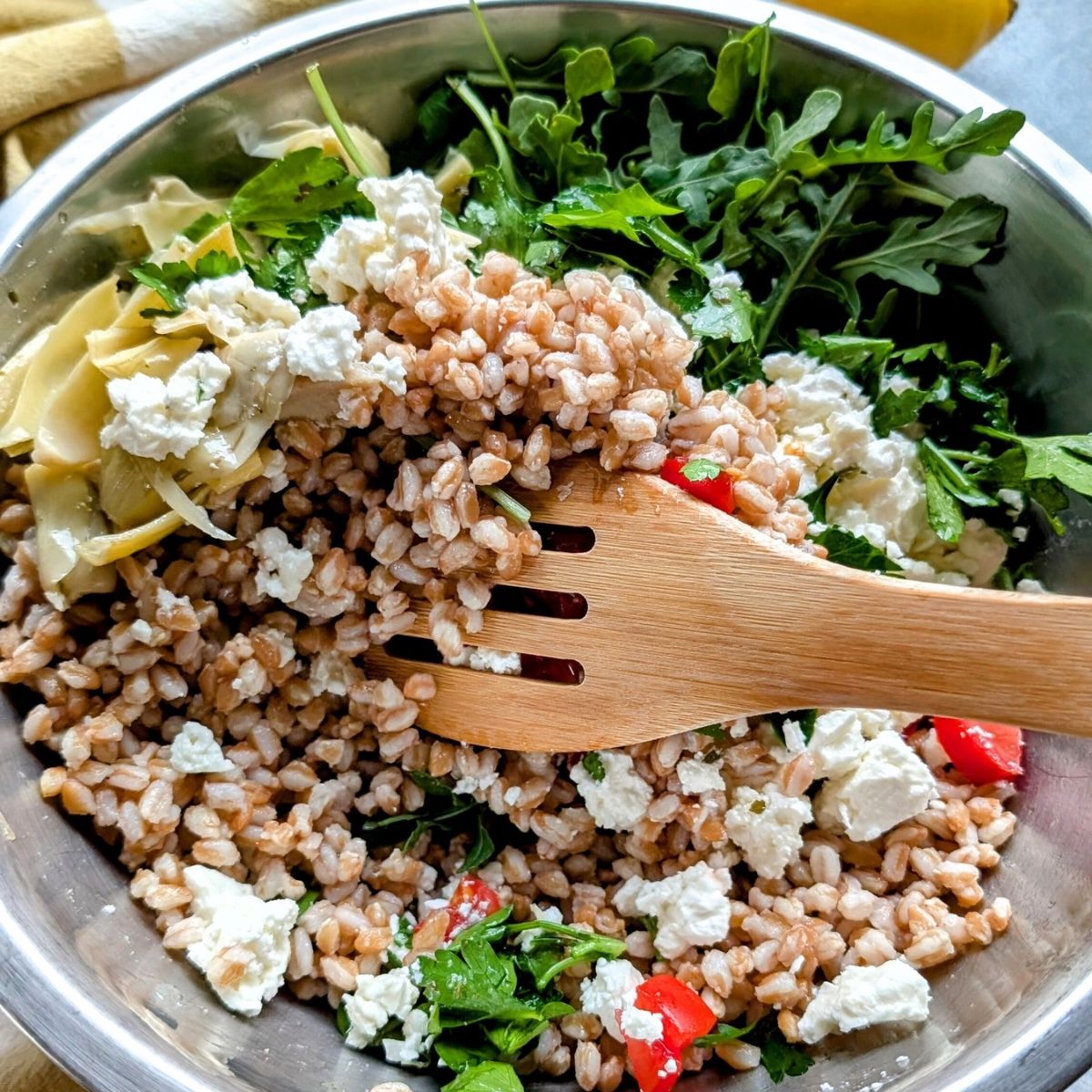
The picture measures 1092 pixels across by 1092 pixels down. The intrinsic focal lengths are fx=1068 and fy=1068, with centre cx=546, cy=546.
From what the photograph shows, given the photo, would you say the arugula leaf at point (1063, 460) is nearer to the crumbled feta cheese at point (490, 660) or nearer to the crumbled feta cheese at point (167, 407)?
the crumbled feta cheese at point (490, 660)

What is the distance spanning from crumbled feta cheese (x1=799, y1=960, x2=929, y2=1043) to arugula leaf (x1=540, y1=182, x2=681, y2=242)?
4.57ft

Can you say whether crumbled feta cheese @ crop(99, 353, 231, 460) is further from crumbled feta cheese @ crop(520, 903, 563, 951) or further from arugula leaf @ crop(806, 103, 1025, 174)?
arugula leaf @ crop(806, 103, 1025, 174)

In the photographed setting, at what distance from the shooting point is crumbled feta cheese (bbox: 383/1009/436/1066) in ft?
6.16

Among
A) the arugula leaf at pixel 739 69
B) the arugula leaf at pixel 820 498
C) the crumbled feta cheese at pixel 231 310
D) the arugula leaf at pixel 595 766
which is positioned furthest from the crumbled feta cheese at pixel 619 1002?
the arugula leaf at pixel 739 69

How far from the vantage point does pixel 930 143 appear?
2061 millimetres

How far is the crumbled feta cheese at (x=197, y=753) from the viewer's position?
1.94m

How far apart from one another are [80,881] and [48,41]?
1.87 meters

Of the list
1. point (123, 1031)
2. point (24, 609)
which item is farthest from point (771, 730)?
point (24, 609)

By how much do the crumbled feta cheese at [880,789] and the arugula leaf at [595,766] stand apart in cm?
44

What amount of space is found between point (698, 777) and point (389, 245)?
111 cm

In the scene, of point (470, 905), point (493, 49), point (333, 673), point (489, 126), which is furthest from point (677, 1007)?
point (493, 49)

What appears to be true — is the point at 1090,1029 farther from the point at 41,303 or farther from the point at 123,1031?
the point at 41,303

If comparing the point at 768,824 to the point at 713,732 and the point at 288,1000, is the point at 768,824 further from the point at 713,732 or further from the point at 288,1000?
the point at 288,1000

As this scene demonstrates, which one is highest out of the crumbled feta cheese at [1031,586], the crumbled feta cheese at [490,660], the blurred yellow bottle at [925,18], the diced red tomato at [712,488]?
the blurred yellow bottle at [925,18]
